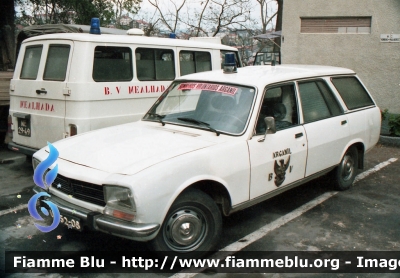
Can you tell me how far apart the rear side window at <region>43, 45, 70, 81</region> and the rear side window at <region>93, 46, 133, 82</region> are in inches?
15.9

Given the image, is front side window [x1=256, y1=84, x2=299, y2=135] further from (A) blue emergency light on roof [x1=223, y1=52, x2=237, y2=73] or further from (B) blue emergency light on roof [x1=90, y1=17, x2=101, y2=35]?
(B) blue emergency light on roof [x1=90, y1=17, x2=101, y2=35]

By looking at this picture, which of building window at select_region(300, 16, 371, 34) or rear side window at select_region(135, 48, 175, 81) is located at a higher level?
building window at select_region(300, 16, 371, 34)

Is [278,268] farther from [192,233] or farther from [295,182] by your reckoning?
[295,182]

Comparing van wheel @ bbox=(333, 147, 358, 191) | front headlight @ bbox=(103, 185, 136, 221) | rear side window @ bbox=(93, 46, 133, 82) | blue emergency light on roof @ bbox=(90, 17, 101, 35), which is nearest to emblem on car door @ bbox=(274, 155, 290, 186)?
van wheel @ bbox=(333, 147, 358, 191)

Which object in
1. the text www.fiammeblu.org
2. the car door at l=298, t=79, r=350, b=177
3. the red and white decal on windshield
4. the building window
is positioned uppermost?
the building window

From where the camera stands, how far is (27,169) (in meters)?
6.97

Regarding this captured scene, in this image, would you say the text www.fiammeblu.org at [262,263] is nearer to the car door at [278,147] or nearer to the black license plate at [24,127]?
the car door at [278,147]

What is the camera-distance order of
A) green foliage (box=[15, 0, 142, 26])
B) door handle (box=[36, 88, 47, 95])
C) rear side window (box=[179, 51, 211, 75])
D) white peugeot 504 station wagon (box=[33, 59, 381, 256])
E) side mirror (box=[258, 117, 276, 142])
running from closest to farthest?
white peugeot 504 station wagon (box=[33, 59, 381, 256]) < side mirror (box=[258, 117, 276, 142]) < door handle (box=[36, 88, 47, 95]) < rear side window (box=[179, 51, 211, 75]) < green foliage (box=[15, 0, 142, 26])

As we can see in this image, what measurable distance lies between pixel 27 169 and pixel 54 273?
3732 millimetres

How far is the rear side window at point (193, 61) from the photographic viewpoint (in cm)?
721

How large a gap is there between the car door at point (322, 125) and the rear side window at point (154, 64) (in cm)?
255

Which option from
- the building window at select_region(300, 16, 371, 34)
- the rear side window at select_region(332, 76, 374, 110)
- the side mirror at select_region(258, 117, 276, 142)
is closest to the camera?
the side mirror at select_region(258, 117, 276, 142)

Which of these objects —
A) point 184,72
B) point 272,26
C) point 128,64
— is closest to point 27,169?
point 128,64

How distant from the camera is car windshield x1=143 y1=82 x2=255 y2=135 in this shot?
170 inches
